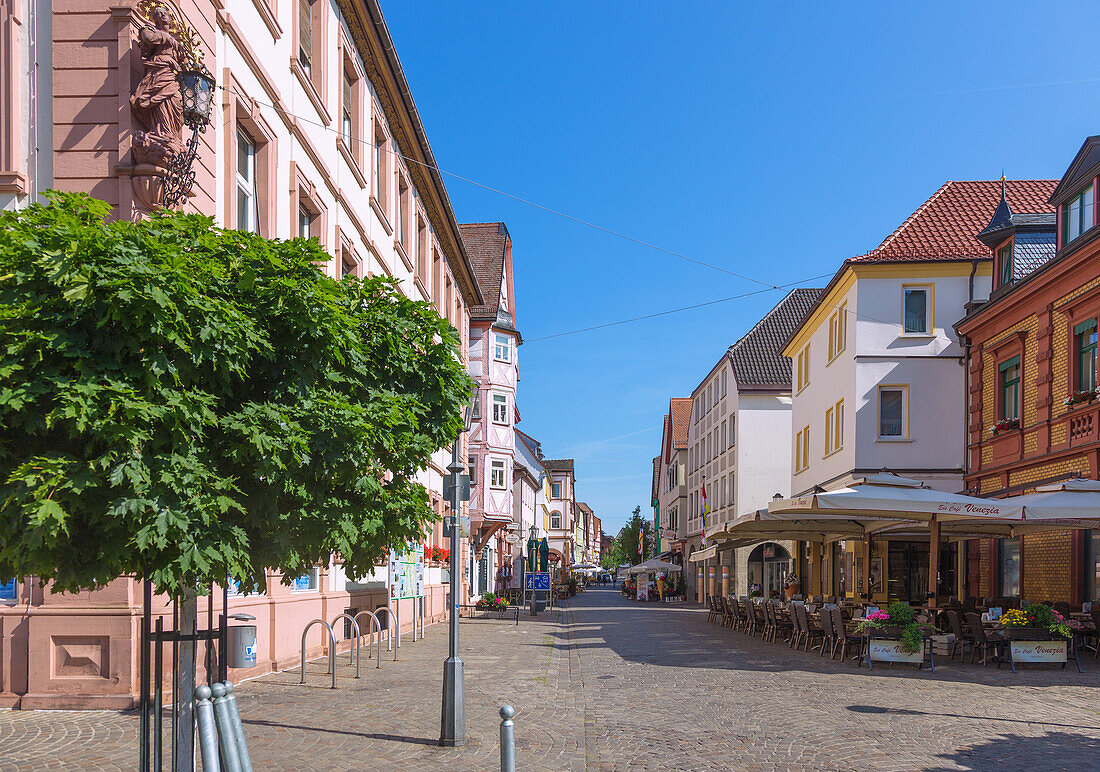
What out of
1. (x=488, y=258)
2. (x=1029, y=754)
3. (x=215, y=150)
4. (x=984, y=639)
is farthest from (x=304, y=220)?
(x=488, y=258)

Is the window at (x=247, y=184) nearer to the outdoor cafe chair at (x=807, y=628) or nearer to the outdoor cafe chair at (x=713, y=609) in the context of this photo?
the outdoor cafe chair at (x=807, y=628)

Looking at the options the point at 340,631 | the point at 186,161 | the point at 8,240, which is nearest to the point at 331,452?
the point at 8,240

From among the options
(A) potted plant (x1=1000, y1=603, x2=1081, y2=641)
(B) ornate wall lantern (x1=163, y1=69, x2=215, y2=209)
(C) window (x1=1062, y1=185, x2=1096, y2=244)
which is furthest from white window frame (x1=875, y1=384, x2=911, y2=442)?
(B) ornate wall lantern (x1=163, y1=69, x2=215, y2=209)

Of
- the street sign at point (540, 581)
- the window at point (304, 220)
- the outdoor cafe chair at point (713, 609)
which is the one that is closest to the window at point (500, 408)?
the street sign at point (540, 581)

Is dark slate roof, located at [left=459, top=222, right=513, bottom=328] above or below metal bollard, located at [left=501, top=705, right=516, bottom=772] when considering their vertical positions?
above

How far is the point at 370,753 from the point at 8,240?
17.8 feet

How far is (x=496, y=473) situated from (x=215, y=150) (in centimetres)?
3162

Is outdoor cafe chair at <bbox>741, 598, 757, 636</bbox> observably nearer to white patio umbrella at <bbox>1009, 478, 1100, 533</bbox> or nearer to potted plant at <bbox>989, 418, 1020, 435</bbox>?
potted plant at <bbox>989, 418, 1020, 435</bbox>

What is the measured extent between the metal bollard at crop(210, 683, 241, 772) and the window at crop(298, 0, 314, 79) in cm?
1306

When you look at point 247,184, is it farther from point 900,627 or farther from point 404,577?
point 900,627

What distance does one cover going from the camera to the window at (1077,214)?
2106 centimetres

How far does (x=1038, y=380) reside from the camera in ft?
74.2

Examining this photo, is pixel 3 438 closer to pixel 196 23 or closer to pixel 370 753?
pixel 370 753

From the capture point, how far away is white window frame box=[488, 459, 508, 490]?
42562 millimetres
